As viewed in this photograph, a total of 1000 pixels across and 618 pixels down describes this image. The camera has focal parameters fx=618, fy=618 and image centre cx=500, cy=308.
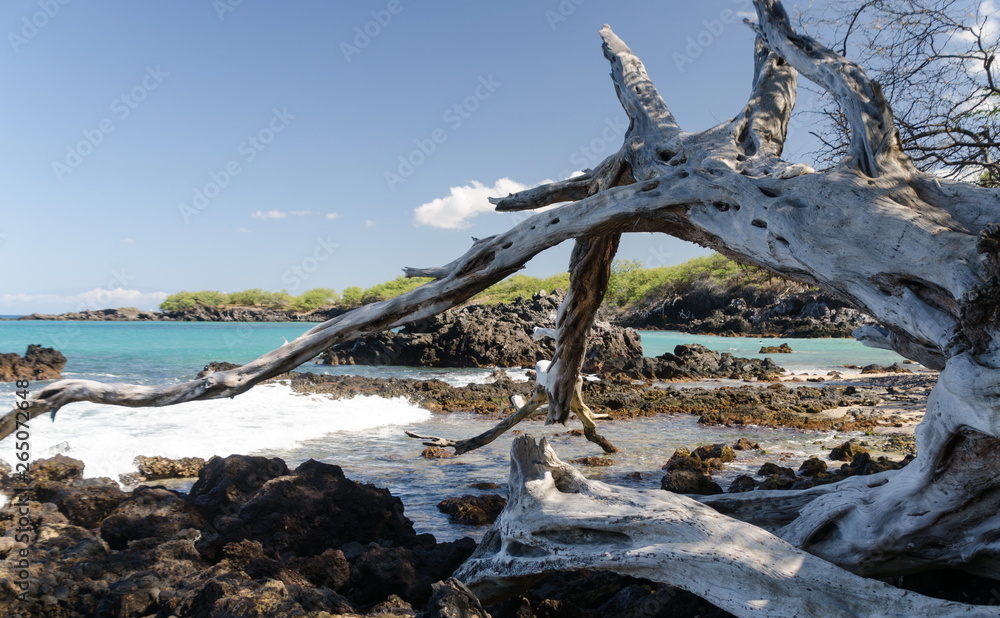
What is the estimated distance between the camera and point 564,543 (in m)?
3.10

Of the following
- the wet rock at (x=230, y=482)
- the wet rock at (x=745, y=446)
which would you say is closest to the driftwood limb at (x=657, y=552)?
the wet rock at (x=230, y=482)

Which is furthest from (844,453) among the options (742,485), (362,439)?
(362,439)

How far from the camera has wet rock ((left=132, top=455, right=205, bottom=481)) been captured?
319 inches

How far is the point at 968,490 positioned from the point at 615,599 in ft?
6.03

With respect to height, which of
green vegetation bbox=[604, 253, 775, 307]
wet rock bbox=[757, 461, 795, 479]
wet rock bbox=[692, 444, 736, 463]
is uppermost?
green vegetation bbox=[604, 253, 775, 307]

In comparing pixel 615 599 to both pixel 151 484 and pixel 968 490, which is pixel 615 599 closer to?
pixel 968 490

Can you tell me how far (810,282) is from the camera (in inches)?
126

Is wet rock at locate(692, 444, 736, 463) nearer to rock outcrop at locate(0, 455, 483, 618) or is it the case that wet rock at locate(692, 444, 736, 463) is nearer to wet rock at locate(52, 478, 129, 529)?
rock outcrop at locate(0, 455, 483, 618)

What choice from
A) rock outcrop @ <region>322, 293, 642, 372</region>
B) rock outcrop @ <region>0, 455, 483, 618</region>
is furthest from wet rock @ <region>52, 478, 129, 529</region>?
rock outcrop @ <region>322, 293, 642, 372</region>

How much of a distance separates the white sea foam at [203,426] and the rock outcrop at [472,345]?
11942mm

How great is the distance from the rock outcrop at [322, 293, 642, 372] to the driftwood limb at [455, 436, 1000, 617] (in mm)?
22878

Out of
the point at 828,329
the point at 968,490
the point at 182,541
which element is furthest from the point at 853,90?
the point at 828,329

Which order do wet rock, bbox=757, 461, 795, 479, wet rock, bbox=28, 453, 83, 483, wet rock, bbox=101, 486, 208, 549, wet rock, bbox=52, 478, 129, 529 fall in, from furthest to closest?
wet rock, bbox=757, 461, 795, 479
wet rock, bbox=28, 453, 83, 483
wet rock, bbox=52, 478, 129, 529
wet rock, bbox=101, 486, 208, 549

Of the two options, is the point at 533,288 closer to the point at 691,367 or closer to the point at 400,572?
the point at 691,367
